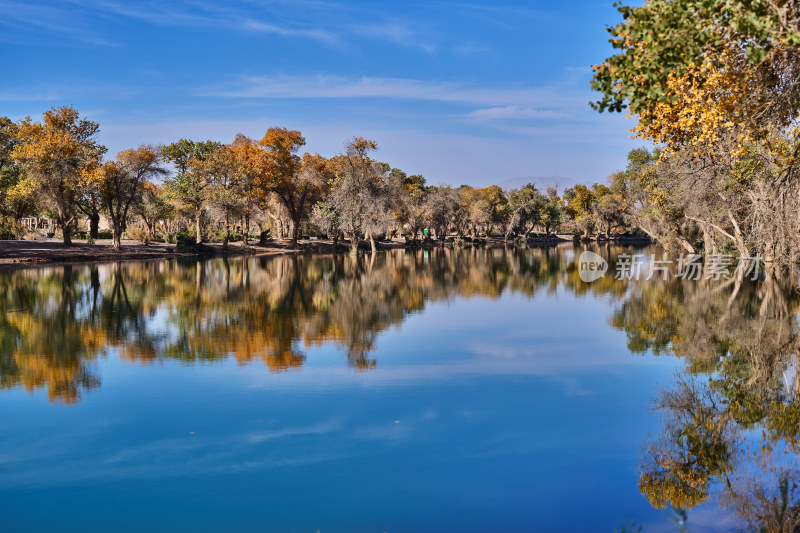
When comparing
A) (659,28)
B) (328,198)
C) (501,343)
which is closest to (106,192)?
A: (328,198)

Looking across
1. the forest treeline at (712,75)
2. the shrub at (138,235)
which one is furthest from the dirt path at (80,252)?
the forest treeline at (712,75)

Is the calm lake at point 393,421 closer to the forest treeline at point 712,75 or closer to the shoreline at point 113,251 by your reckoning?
the forest treeline at point 712,75

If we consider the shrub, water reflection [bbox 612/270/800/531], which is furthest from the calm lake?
the shrub

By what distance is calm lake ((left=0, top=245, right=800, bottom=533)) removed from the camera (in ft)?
22.6

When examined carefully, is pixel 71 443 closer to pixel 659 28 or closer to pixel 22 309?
pixel 659 28

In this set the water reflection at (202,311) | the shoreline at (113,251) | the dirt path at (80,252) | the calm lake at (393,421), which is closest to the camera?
the calm lake at (393,421)

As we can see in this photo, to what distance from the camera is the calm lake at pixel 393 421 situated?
689cm

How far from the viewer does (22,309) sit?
69.7 ft

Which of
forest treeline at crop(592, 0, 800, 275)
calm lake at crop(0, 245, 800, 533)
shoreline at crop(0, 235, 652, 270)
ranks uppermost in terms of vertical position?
forest treeline at crop(592, 0, 800, 275)

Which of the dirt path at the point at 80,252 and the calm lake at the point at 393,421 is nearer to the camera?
the calm lake at the point at 393,421

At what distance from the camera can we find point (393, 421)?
9.65 m

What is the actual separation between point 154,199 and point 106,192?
811 inches

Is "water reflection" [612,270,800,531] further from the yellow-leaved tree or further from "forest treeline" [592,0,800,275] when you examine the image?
the yellow-leaved tree

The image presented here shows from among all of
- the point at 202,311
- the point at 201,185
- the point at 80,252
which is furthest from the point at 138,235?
the point at 202,311
